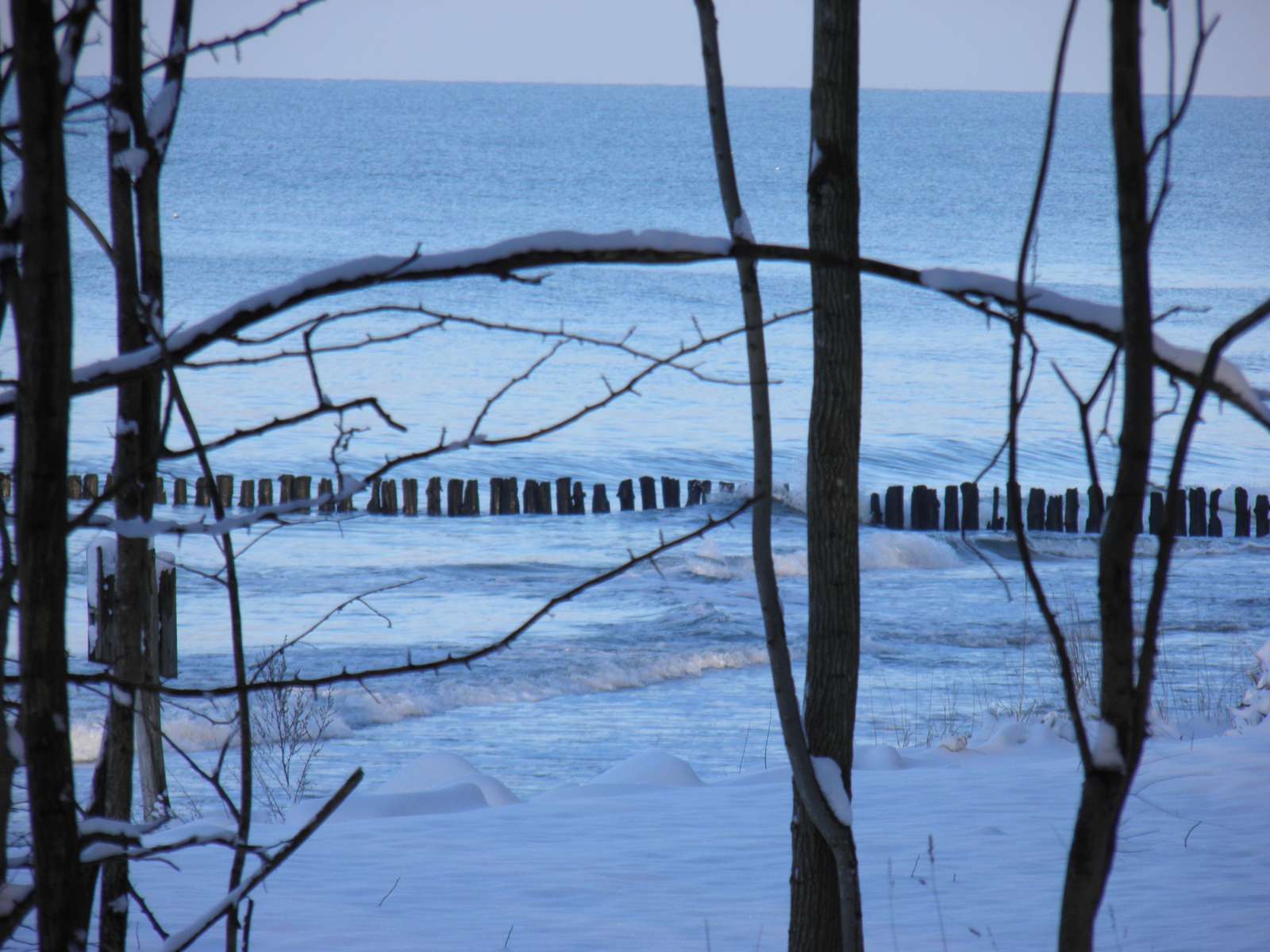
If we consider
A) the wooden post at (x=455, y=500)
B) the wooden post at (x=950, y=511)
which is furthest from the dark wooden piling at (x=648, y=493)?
the wooden post at (x=950, y=511)

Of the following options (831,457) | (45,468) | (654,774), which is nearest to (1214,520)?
(654,774)

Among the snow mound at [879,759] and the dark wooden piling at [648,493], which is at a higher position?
the snow mound at [879,759]

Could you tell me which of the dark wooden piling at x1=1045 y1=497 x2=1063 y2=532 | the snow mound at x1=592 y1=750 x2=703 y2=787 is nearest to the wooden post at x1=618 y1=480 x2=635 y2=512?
Result: the dark wooden piling at x1=1045 y1=497 x2=1063 y2=532

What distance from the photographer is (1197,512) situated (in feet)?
60.2

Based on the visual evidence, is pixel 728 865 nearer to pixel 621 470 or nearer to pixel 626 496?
pixel 626 496

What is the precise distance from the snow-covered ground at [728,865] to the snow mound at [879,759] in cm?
28

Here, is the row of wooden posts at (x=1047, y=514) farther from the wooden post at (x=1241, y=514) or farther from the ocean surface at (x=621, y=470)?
the ocean surface at (x=621, y=470)

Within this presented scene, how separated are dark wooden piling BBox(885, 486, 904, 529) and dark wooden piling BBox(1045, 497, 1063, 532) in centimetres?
218

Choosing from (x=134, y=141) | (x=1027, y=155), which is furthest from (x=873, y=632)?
(x=1027, y=155)

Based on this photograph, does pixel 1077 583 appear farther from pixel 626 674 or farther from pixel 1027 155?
pixel 1027 155

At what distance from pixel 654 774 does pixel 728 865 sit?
1519 mm

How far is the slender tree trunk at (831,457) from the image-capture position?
1996 mm

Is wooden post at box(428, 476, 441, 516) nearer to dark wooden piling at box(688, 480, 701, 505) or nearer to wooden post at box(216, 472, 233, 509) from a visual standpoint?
wooden post at box(216, 472, 233, 509)

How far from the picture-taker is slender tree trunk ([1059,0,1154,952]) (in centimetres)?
79
